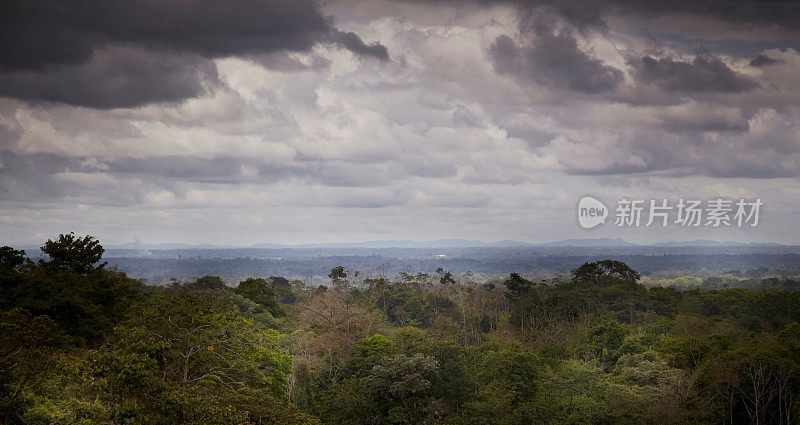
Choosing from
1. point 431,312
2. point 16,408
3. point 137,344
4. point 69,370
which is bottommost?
point 431,312

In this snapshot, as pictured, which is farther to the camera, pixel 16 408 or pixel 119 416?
pixel 16 408

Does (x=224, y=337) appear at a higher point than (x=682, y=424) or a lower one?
higher

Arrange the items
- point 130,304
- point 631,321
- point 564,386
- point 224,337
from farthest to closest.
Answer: point 631,321 < point 564,386 < point 130,304 < point 224,337

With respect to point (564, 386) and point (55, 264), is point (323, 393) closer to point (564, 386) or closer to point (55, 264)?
point (564, 386)

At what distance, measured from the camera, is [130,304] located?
25078mm

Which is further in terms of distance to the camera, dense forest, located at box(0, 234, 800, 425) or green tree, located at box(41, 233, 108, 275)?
green tree, located at box(41, 233, 108, 275)

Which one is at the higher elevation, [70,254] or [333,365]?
[70,254]

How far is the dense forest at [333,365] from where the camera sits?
45.1ft

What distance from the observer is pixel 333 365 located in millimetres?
31688

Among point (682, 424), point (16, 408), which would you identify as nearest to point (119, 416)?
point (16, 408)

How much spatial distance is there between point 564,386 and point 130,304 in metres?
21.2

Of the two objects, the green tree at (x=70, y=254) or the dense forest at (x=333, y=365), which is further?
the green tree at (x=70, y=254)

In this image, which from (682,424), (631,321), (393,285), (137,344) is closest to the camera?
(137,344)

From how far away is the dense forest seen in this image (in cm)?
1373
